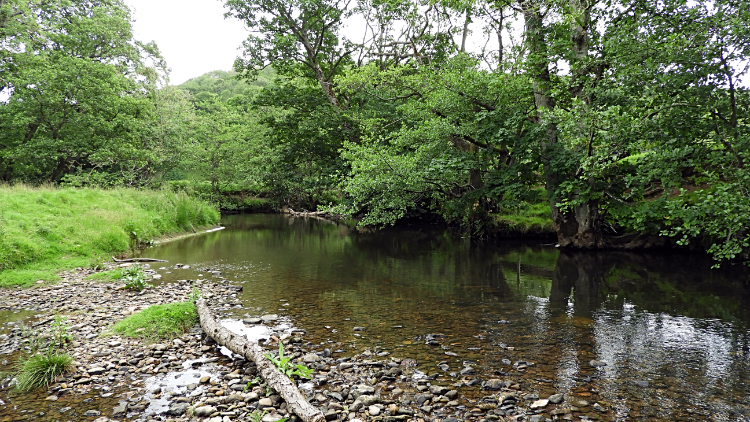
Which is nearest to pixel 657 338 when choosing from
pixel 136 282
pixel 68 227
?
pixel 136 282

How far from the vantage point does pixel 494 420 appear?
14.6 feet

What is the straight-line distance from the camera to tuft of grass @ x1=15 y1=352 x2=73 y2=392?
5.04m

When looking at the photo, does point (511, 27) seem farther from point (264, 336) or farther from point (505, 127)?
point (264, 336)

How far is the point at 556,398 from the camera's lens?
4.85 metres

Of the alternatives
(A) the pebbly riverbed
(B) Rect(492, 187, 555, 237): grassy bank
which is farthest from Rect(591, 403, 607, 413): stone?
(B) Rect(492, 187, 555, 237): grassy bank

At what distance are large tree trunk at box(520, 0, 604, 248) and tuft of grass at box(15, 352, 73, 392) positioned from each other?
51.6ft

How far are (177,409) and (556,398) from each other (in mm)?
4497

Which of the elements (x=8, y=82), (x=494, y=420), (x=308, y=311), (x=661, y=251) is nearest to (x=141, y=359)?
(x=308, y=311)

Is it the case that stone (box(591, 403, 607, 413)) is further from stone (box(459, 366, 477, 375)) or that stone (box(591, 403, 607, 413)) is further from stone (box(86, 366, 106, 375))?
stone (box(86, 366, 106, 375))

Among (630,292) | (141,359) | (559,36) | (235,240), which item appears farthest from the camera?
(235,240)

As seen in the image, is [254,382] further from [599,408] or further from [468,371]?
[599,408]

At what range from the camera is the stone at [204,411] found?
4457mm

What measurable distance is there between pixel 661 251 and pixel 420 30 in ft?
67.7

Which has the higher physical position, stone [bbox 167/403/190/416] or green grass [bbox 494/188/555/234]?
green grass [bbox 494/188/555/234]
